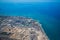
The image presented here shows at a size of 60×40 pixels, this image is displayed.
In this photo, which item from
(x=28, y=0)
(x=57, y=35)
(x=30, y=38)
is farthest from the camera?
(x=28, y=0)

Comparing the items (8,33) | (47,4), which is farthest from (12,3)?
(8,33)

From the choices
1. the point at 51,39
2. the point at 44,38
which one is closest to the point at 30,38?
the point at 44,38

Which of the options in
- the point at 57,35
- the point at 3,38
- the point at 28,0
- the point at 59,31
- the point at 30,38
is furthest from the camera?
the point at 28,0

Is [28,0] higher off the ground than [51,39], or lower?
higher

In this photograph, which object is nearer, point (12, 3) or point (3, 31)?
point (3, 31)

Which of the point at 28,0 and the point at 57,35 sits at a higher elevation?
the point at 28,0

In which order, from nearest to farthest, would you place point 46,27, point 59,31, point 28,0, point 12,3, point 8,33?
point 8,33 < point 59,31 < point 46,27 < point 12,3 < point 28,0

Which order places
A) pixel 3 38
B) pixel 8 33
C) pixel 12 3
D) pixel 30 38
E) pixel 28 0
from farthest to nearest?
pixel 28 0 → pixel 12 3 → pixel 8 33 → pixel 30 38 → pixel 3 38

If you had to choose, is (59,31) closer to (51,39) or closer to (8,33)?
(51,39)

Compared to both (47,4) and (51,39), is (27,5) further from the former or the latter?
(51,39)
